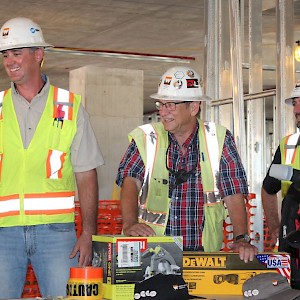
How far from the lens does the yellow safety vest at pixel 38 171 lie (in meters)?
5.39

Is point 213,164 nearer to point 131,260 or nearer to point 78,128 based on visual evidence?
point 78,128

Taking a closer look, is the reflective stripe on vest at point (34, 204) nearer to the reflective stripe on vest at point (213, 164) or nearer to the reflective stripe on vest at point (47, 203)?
the reflective stripe on vest at point (47, 203)

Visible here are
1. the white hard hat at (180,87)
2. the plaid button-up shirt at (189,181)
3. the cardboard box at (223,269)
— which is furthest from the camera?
the white hard hat at (180,87)

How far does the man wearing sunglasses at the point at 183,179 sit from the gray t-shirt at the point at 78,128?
0.35 metres

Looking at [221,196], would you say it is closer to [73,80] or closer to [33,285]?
[33,285]

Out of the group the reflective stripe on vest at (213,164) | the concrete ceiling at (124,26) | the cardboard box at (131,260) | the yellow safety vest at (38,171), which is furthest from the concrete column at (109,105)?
the cardboard box at (131,260)

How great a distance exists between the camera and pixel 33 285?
9195 millimetres

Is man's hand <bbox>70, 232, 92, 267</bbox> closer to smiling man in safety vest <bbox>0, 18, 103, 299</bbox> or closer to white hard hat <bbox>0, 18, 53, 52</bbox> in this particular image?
smiling man in safety vest <bbox>0, 18, 103, 299</bbox>

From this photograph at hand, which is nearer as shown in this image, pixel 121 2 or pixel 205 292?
pixel 205 292

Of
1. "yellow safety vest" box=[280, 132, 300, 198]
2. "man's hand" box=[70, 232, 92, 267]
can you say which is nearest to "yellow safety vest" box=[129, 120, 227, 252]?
"man's hand" box=[70, 232, 92, 267]

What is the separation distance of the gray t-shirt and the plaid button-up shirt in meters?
0.34

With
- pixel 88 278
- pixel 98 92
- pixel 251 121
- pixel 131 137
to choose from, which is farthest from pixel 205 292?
pixel 98 92

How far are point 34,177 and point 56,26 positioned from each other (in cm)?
1293

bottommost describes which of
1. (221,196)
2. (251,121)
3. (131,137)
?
(221,196)
